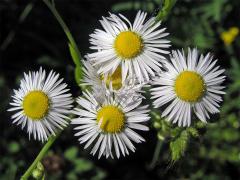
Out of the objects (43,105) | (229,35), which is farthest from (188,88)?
(229,35)

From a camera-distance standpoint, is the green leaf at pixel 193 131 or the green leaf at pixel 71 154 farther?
the green leaf at pixel 71 154

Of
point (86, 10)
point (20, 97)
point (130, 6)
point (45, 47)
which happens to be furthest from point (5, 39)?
Result: point (20, 97)

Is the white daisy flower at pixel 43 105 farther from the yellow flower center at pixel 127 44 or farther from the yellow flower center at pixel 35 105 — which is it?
the yellow flower center at pixel 127 44

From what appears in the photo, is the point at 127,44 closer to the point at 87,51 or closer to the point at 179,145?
the point at 179,145

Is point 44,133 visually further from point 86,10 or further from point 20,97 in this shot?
point 86,10

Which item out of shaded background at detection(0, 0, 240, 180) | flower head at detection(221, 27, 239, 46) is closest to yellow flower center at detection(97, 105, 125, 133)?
shaded background at detection(0, 0, 240, 180)

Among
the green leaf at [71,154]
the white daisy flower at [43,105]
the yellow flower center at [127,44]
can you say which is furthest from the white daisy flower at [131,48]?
the green leaf at [71,154]
